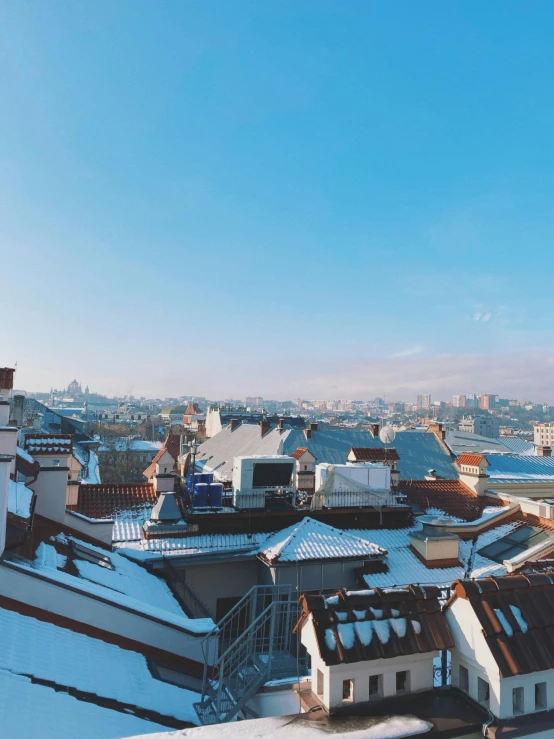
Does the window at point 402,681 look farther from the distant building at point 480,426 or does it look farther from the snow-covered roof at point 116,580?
the distant building at point 480,426

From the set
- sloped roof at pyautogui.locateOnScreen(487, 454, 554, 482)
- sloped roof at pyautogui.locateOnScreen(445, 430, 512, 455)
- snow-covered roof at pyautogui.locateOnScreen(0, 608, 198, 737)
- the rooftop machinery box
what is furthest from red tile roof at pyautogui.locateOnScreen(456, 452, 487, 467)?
sloped roof at pyautogui.locateOnScreen(445, 430, 512, 455)

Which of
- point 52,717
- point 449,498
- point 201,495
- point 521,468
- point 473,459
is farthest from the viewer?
point 521,468

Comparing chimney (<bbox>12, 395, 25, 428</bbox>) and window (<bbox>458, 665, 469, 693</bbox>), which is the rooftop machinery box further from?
chimney (<bbox>12, 395, 25, 428</bbox>)

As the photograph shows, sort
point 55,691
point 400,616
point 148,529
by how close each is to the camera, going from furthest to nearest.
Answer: point 148,529 → point 55,691 → point 400,616

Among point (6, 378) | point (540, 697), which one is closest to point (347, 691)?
point (540, 697)

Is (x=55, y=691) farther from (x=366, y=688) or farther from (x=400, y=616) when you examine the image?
(x=400, y=616)

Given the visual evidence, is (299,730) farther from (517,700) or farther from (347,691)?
(517,700)

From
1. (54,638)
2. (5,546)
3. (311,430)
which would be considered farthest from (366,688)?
(311,430)
